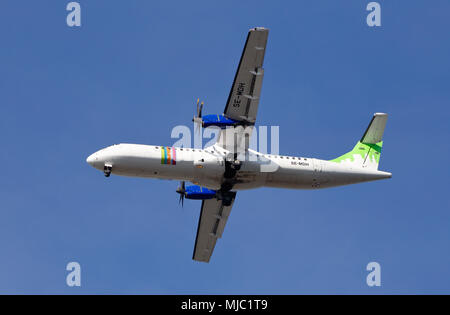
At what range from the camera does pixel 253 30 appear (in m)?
34.3

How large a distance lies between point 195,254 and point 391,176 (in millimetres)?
12403

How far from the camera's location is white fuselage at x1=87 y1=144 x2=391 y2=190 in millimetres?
35781

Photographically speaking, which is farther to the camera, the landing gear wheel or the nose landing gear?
the landing gear wheel

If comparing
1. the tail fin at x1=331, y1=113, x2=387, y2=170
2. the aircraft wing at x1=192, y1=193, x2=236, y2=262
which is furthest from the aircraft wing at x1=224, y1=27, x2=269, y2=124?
the tail fin at x1=331, y1=113, x2=387, y2=170

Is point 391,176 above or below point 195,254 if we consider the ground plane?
above

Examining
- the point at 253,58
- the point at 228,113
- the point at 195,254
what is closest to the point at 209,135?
the point at 228,113

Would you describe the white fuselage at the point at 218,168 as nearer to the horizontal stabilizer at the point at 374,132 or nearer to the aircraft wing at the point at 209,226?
the horizontal stabilizer at the point at 374,132

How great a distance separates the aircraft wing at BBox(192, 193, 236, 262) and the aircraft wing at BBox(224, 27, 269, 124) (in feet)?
21.0

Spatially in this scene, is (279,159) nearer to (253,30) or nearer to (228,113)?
(228,113)

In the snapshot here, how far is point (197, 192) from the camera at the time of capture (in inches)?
1564

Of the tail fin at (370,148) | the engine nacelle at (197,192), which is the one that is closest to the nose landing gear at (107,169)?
the engine nacelle at (197,192)

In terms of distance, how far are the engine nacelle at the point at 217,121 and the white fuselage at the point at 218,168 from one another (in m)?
1.56

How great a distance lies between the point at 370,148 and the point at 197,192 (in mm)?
10318

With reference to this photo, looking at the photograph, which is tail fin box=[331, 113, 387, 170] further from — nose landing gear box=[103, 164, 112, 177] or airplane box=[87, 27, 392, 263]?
nose landing gear box=[103, 164, 112, 177]
